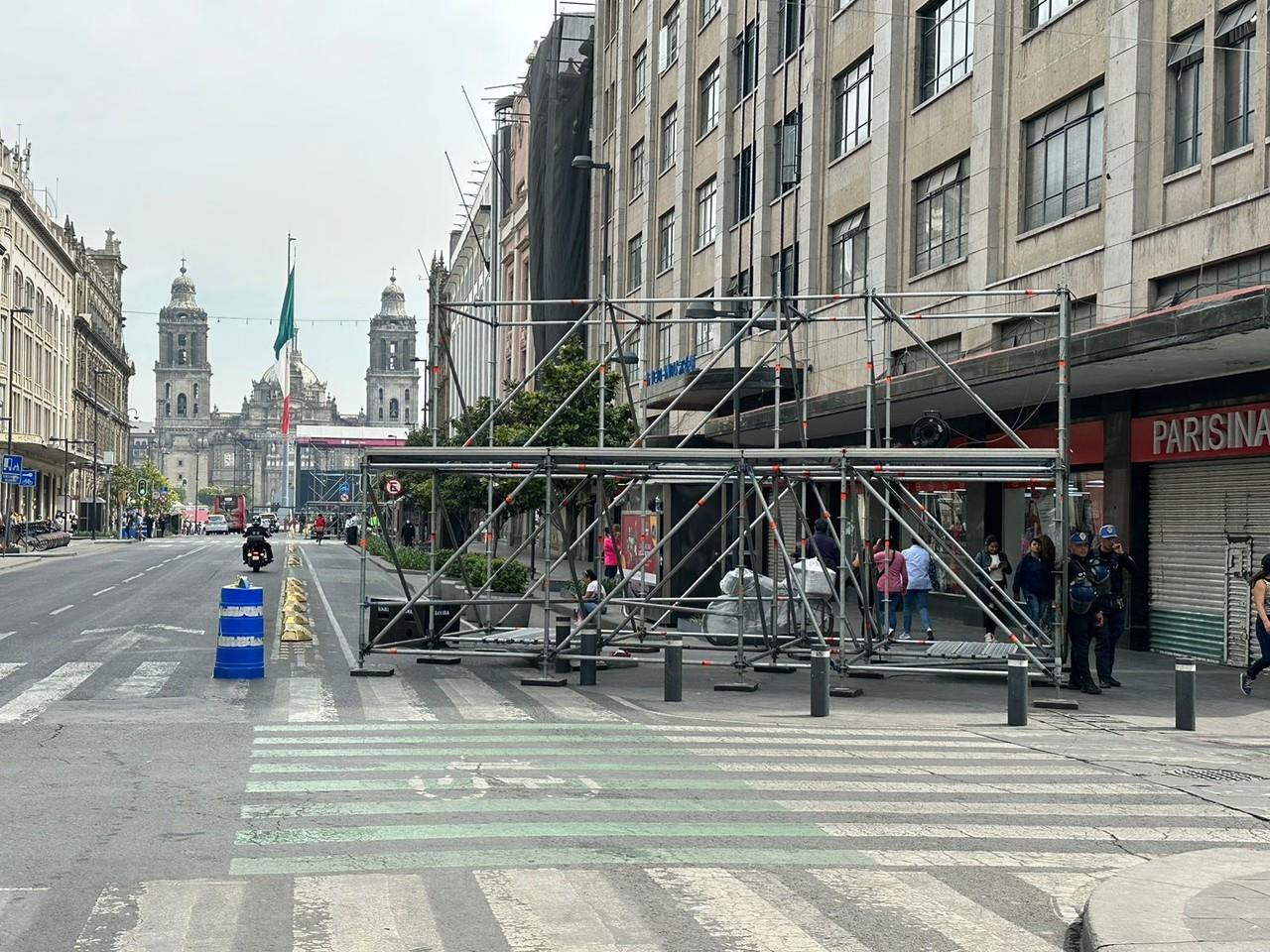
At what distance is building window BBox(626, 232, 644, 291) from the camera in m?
45.8

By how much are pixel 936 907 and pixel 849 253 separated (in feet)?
79.6

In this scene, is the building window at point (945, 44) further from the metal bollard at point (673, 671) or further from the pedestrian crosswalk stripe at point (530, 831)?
the pedestrian crosswalk stripe at point (530, 831)

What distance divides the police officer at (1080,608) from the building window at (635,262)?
30645mm

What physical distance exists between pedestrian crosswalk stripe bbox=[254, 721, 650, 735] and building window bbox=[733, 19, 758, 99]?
25.4 metres

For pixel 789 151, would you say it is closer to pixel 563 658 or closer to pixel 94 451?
pixel 563 658

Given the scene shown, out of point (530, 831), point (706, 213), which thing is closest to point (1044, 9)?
point (706, 213)

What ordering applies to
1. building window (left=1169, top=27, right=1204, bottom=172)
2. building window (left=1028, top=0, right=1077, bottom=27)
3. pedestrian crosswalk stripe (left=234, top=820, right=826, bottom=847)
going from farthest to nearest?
1. building window (left=1028, top=0, right=1077, bottom=27)
2. building window (left=1169, top=27, right=1204, bottom=172)
3. pedestrian crosswalk stripe (left=234, top=820, right=826, bottom=847)

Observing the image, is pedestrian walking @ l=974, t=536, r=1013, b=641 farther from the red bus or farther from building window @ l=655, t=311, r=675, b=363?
the red bus

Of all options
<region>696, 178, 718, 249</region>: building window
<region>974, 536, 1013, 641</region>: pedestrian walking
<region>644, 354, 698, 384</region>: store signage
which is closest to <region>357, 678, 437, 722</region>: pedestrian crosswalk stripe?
A: <region>974, 536, 1013, 641</region>: pedestrian walking

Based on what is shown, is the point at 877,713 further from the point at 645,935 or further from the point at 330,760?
the point at 645,935

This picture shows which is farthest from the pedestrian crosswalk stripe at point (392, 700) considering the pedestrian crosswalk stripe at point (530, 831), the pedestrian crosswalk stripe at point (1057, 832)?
the pedestrian crosswalk stripe at point (1057, 832)

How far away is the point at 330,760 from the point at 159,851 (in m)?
2.91

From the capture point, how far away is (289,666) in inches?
693

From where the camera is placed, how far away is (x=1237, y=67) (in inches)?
715
